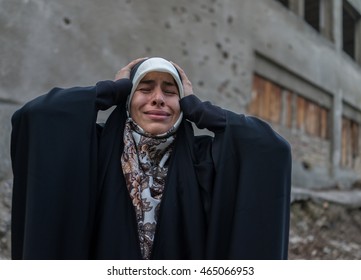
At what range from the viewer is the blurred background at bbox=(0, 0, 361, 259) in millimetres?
3355

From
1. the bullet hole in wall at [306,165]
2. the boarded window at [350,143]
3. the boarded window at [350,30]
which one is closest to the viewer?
the bullet hole in wall at [306,165]

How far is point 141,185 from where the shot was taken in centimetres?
136

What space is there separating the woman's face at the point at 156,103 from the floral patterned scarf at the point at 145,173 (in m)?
0.04

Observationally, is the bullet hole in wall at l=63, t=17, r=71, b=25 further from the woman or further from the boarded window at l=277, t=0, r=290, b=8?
the boarded window at l=277, t=0, r=290, b=8

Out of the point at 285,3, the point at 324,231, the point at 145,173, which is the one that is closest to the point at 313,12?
the point at 285,3

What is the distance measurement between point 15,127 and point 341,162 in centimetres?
858

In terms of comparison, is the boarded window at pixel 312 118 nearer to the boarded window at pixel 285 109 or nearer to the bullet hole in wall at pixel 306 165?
the boarded window at pixel 285 109

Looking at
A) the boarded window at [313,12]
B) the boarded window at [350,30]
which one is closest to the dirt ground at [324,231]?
the boarded window at [313,12]

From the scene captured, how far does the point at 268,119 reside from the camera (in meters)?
6.40

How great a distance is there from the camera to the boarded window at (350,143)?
892 cm

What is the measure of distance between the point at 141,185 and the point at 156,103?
1.05 feet

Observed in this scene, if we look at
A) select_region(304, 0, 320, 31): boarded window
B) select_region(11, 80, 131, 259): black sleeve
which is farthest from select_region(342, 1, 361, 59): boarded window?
select_region(11, 80, 131, 259): black sleeve

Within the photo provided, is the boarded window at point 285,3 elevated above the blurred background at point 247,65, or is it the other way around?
the boarded window at point 285,3

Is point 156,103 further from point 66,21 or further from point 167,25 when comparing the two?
point 167,25
